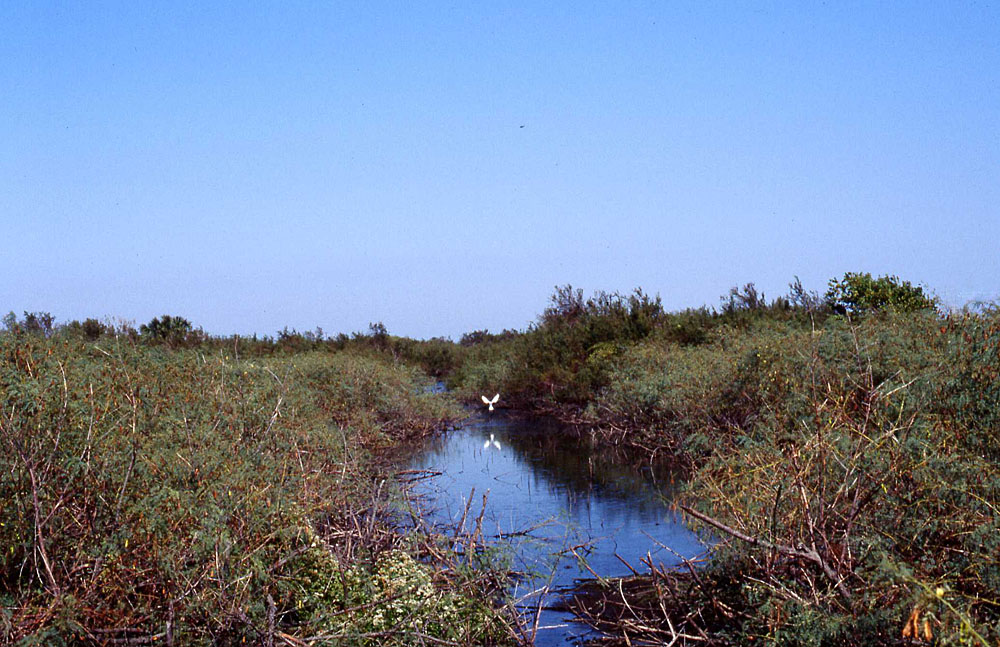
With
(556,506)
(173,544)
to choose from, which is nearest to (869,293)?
(556,506)

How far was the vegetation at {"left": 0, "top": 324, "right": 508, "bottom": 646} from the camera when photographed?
248 inches

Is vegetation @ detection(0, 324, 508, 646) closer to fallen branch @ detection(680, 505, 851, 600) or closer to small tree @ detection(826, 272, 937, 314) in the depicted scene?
fallen branch @ detection(680, 505, 851, 600)

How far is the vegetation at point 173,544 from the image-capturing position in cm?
630

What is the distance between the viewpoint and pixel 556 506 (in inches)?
614

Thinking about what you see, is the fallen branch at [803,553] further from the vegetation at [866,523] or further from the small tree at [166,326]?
the small tree at [166,326]

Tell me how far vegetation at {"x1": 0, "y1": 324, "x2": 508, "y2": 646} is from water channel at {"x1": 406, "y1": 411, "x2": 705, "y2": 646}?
116cm

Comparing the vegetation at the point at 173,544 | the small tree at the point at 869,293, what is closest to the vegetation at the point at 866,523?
the vegetation at the point at 173,544

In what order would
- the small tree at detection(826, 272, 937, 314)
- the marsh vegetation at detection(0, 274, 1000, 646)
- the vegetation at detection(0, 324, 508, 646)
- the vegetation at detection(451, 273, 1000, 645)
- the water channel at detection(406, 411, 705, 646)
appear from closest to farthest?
the vegetation at detection(451, 273, 1000, 645) → the marsh vegetation at detection(0, 274, 1000, 646) → the vegetation at detection(0, 324, 508, 646) → the water channel at detection(406, 411, 705, 646) → the small tree at detection(826, 272, 937, 314)

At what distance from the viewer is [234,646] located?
6.45 metres

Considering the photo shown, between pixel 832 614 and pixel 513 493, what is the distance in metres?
11.4

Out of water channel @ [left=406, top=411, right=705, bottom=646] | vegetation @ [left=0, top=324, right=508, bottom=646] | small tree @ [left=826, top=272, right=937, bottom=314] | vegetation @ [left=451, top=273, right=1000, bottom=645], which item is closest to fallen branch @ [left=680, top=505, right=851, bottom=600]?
vegetation @ [left=451, top=273, right=1000, bottom=645]

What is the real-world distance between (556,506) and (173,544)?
979 centimetres

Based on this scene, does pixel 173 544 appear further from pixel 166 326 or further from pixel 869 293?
pixel 166 326

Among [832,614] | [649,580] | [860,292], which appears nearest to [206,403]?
[649,580]
